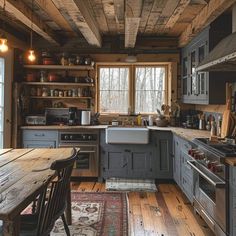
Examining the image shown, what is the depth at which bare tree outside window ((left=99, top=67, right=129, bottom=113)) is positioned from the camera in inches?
222

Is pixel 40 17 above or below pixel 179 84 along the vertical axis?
above

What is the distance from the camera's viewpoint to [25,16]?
3684 millimetres

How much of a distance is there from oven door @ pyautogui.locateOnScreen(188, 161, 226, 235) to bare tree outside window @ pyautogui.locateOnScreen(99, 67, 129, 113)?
8.37 feet

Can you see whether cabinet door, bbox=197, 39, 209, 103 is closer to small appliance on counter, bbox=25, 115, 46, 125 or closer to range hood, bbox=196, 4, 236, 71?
range hood, bbox=196, 4, 236, 71

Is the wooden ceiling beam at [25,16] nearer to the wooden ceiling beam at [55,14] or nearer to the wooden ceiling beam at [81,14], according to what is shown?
the wooden ceiling beam at [55,14]

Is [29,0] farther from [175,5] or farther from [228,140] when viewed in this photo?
[228,140]

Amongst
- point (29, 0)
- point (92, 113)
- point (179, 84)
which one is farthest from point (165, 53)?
point (29, 0)

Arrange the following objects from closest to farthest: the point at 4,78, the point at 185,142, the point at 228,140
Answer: the point at 228,140 < the point at 185,142 < the point at 4,78

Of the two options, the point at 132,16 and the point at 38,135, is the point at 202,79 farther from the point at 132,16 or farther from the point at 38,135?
the point at 38,135

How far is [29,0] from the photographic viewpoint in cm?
350

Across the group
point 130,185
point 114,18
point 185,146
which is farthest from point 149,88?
point 185,146

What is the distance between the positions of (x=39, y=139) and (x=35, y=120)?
1.24 ft

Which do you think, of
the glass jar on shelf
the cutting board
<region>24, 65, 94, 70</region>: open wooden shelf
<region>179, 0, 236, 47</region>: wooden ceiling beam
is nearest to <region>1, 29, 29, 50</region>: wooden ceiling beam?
<region>24, 65, 94, 70</region>: open wooden shelf

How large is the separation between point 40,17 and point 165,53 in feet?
7.49
